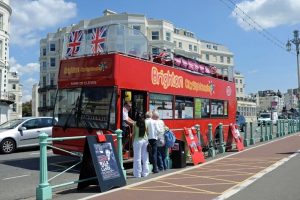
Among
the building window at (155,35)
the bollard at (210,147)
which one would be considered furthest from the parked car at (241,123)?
the building window at (155,35)

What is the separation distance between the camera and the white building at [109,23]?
75.0 metres

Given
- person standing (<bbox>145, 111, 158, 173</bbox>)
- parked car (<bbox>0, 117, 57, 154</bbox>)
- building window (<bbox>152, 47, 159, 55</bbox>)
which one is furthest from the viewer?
parked car (<bbox>0, 117, 57, 154</bbox>)

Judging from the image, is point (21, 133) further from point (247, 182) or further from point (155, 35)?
point (155, 35)

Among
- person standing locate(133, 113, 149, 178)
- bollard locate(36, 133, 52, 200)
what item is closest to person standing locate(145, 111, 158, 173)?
person standing locate(133, 113, 149, 178)

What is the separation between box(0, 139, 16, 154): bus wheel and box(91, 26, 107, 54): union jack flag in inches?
282

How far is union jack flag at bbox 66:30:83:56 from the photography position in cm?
1430

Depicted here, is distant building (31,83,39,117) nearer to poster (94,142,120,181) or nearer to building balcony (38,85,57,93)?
building balcony (38,85,57,93)

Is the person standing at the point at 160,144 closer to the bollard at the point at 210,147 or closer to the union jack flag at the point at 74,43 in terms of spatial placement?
the union jack flag at the point at 74,43

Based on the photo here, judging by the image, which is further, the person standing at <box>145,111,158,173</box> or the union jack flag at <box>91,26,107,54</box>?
the union jack flag at <box>91,26,107,54</box>

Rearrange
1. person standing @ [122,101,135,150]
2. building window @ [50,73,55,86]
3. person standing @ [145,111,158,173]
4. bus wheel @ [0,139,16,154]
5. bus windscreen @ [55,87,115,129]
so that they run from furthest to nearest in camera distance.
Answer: building window @ [50,73,55,86] < bus wheel @ [0,139,16,154] < person standing @ [122,101,135,150] < bus windscreen @ [55,87,115,129] < person standing @ [145,111,158,173]

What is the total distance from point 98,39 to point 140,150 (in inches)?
155

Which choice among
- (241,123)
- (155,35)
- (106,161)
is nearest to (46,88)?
(155,35)

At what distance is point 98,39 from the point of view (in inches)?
544

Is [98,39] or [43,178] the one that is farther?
[98,39]
